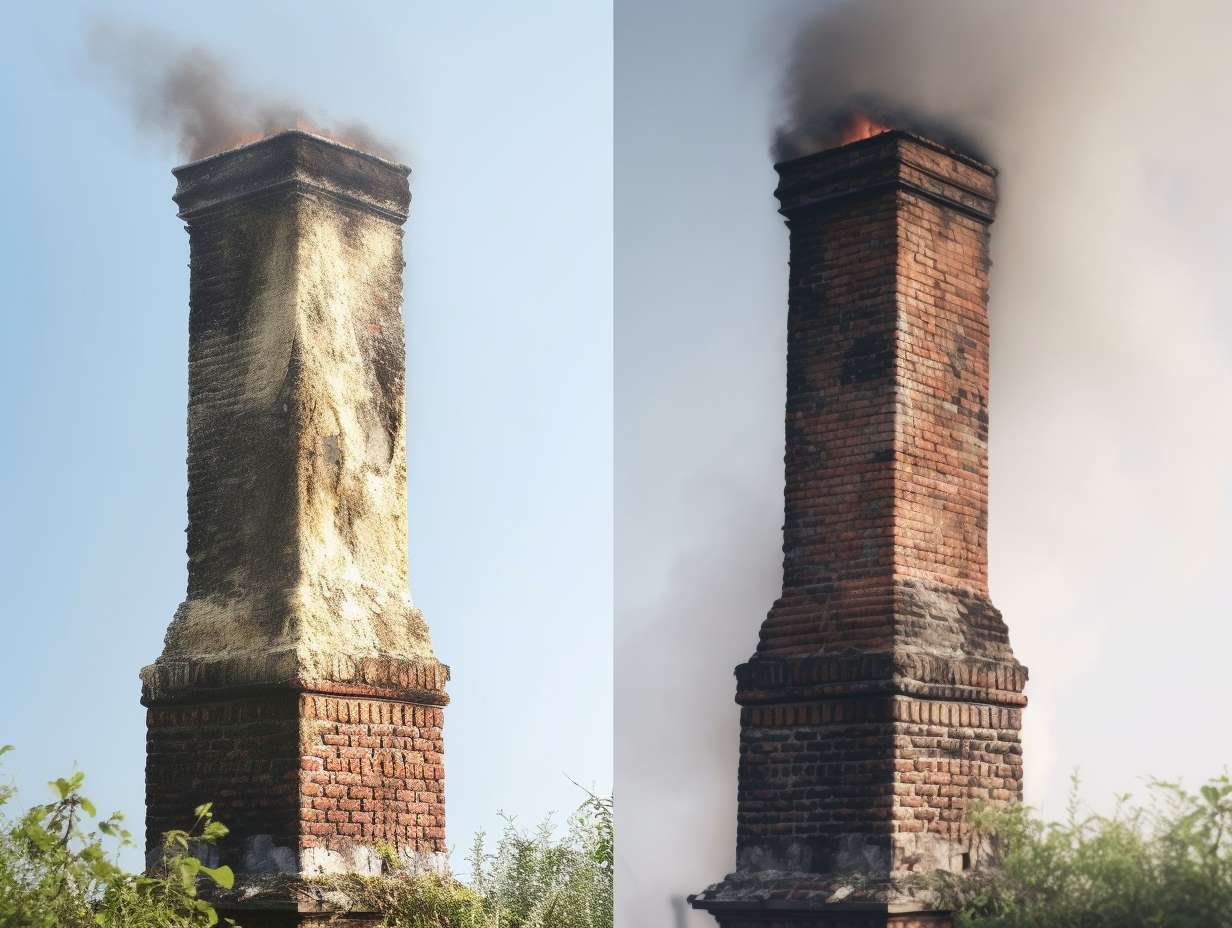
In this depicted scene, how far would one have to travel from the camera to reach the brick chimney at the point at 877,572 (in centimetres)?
771

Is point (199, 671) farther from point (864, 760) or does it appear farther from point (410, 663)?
point (864, 760)

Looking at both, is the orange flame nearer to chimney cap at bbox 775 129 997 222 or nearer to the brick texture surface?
chimney cap at bbox 775 129 997 222

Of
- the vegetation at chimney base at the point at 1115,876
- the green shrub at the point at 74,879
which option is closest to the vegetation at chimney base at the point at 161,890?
the green shrub at the point at 74,879

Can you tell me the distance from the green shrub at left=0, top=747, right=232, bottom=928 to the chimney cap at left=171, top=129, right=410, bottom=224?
287 cm

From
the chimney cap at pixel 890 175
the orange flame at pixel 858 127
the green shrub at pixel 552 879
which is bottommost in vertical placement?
the green shrub at pixel 552 879

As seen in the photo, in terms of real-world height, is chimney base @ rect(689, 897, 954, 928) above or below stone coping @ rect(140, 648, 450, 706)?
below

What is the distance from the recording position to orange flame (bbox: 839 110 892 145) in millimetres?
8484

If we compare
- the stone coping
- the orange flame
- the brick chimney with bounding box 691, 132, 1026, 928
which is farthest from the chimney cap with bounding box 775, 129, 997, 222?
the stone coping

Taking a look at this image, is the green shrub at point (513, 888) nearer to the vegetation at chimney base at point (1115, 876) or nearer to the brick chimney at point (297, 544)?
the brick chimney at point (297, 544)

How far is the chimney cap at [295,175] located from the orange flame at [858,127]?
7.21 feet

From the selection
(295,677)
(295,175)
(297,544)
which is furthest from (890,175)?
(295,677)

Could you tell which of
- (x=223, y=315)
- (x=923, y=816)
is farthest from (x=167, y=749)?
(x=923, y=816)

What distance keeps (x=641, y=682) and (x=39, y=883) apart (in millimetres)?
3234

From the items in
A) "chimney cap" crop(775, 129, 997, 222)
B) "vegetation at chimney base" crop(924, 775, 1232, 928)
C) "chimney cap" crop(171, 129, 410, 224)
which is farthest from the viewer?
"chimney cap" crop(171, 129, 410, 224)
